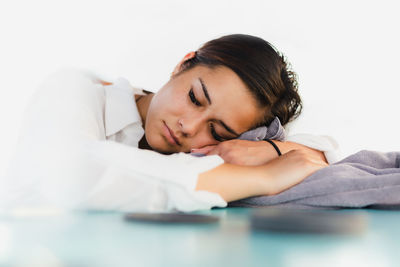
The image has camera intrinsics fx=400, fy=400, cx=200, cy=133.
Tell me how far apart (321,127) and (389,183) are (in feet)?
3.88

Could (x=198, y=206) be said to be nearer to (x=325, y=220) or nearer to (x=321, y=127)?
(x=325, y=220)

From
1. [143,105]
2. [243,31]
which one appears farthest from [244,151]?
[243,31]

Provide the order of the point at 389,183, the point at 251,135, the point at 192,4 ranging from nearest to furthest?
1. the point at 389,183
2. the point at 251,135
3. the point at 192,4

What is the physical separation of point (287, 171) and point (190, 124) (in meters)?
0.39

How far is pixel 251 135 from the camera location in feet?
4.59

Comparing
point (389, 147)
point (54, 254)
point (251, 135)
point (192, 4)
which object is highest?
point (192, 4)

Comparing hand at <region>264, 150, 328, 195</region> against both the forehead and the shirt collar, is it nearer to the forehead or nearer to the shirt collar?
the forehead

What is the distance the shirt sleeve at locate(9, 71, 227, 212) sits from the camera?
0.75m

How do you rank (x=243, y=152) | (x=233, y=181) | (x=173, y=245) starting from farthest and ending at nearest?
(x=243, y=152) → (x=233, y=181) → (x=173, y=245)

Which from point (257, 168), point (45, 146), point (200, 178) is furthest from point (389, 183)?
point (45, 146)

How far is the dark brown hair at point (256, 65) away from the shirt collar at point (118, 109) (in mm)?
222

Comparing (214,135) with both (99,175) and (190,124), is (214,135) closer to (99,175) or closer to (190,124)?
(190,124)

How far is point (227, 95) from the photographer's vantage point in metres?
1.27

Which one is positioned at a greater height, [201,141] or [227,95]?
[227,95]
